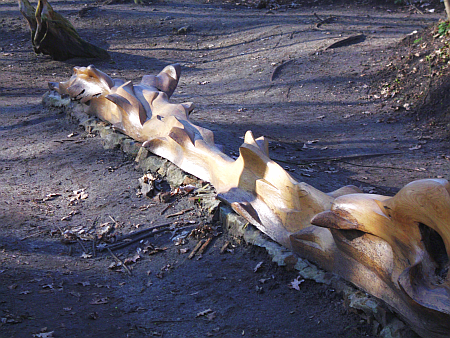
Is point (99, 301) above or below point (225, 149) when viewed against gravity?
below

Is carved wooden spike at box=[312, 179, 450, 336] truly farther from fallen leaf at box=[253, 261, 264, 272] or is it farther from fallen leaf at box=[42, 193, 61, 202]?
fallen leaf at box=[42, 193, 61, 202]

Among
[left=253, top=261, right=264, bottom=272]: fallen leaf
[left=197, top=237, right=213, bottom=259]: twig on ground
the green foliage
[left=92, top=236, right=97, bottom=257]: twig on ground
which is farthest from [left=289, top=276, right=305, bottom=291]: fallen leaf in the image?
the green foliage

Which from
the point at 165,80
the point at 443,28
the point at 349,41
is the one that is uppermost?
the point at 443,28

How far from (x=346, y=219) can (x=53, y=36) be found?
10309 millimetres

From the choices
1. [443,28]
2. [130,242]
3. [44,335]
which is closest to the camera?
[44,335]

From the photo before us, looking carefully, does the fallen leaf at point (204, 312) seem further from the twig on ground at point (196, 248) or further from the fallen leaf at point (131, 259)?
the fallen leaf at point (131, 259)

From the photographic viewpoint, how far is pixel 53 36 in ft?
35.1

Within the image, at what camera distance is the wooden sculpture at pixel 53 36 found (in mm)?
10469

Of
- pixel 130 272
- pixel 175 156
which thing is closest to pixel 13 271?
pixel 130 272

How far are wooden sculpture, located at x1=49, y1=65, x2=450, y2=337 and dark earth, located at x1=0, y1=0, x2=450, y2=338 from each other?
297 mm

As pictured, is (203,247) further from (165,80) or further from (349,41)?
(349,41)

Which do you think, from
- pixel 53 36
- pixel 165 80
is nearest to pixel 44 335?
pixel 165 80

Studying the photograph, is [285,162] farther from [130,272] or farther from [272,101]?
[272,101]

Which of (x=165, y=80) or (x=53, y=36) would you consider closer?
(x=165, y=80)
